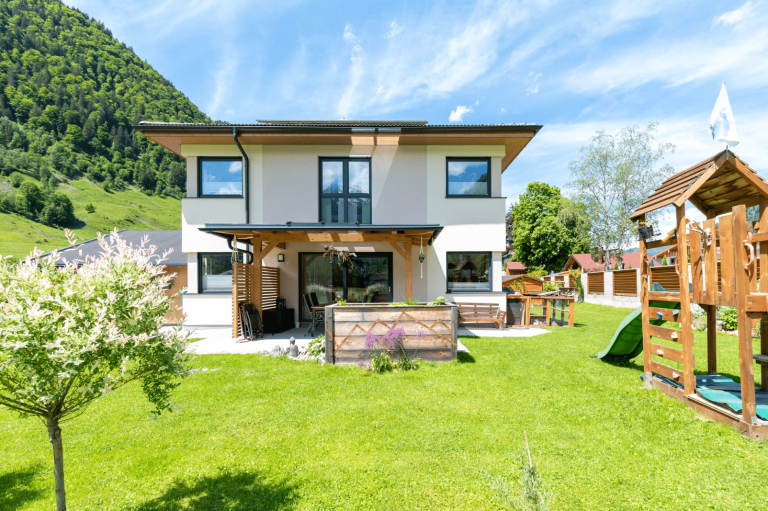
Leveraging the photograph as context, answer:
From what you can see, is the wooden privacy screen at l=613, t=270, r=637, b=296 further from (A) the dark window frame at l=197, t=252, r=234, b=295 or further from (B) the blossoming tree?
(B) the blossoming tree

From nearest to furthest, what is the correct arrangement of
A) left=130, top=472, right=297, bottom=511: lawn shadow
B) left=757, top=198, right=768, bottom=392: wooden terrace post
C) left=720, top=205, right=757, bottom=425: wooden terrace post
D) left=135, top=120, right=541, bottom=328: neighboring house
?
left=130, top=472, right=297, bottom=511: lawn shadow
left=720, top=205, right=757, bottom=425: wooden terrace post
left=757, top=198, right=768, bottom=392: wooden terrace post
left=135, top=120, right=541, bottom=328: neighboring house

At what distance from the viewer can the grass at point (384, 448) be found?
2.63 m

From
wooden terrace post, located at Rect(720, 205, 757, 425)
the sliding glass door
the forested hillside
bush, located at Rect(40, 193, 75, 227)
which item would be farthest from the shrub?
bush, located at Rect(40, 193, 75, 227)

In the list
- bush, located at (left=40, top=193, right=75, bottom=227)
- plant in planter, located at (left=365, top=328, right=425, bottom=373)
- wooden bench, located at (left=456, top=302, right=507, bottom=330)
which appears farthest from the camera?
bush, located at (left=40, top=193, right=75, bottom=227)

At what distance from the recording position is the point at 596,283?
838 inches

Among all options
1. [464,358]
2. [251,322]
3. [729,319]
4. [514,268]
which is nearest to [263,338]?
[251,322]

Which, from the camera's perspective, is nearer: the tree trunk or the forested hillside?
the tree trunk

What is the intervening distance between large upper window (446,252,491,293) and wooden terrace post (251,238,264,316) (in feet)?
18.5

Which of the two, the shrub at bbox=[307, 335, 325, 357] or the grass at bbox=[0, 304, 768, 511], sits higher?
the shrub at bbox=[307, 335, 325, 357]

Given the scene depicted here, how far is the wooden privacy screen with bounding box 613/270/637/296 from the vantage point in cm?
1725

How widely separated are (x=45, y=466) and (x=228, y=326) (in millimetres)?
7508

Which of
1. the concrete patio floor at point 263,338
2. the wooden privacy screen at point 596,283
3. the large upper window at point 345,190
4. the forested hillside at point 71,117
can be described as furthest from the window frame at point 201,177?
the forested hillside at point 71,117

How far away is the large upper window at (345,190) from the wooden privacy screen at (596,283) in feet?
56.5

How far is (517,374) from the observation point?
570 centimetres
